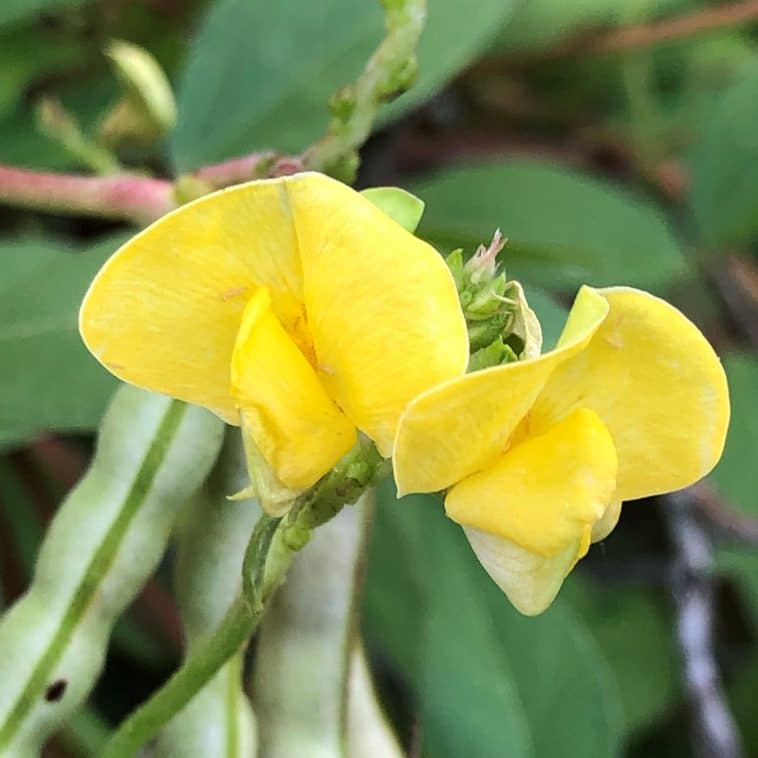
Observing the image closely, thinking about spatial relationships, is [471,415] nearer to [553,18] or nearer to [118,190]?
[118,190]

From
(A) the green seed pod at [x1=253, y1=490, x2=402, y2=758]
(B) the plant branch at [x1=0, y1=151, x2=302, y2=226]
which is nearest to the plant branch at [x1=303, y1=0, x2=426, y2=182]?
(B) the plant branch at [x1=0, y1=151, x2=302, y2=226]

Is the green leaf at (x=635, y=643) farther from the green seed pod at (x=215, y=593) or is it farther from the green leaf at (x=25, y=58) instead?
the green leaf at (x=25, y=58)

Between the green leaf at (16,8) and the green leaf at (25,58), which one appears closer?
the green leaf at (16,8)

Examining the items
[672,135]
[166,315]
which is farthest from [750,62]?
[166,315]

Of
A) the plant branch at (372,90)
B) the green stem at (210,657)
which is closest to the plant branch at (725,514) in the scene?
the plant branch at (372,90)

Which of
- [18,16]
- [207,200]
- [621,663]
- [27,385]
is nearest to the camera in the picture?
[207,200]

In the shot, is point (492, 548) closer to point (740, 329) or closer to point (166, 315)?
point (166, 315)

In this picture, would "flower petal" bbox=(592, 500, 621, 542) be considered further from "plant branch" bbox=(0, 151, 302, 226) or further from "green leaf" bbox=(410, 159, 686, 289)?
"green leaf" bbox=(410, 159, 686, 289)
